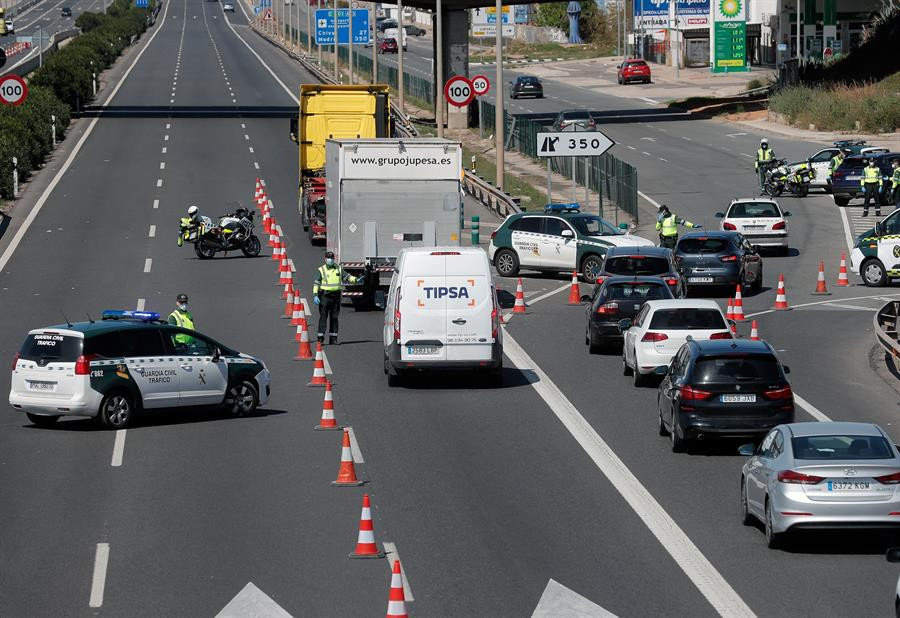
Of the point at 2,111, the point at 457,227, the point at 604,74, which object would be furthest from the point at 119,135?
the point at 604,74

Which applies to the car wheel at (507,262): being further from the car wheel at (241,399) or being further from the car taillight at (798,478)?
the car taillight at (798,478)

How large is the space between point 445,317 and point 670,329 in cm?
344

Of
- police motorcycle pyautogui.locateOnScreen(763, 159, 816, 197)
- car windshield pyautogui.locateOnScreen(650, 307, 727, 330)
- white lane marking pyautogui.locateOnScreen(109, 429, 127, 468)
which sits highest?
police motorcycle pyautogui.locateOnScreen(763, 159, 816, 197)

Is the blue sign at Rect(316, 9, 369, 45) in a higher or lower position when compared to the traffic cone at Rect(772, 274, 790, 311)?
higher

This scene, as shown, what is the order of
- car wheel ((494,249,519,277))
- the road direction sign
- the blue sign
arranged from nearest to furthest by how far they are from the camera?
car wheel ((494,249,519,277)) → the road direction sign → the blue sign

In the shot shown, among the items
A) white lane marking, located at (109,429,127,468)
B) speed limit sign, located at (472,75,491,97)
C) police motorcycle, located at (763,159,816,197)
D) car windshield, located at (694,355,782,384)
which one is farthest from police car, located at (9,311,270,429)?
speed limit sign, located at (472,75,491,97)

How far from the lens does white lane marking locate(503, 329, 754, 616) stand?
1388cm

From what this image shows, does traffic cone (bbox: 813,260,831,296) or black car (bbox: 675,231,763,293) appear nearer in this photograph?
black car (bbox: 675,231,763,293)

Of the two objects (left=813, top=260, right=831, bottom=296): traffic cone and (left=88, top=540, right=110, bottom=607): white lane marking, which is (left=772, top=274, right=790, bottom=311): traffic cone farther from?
(left=88, top=540, right=110, bottom=607): white lane marking

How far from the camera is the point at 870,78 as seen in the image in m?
79.6

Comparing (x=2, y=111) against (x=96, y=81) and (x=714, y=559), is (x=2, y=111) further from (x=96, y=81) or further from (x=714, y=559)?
(x=714, y=559)

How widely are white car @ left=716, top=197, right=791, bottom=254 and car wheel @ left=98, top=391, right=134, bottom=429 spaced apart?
2285 cm

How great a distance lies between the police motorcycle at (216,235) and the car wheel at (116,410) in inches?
797

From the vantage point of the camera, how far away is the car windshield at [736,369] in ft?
64.5
